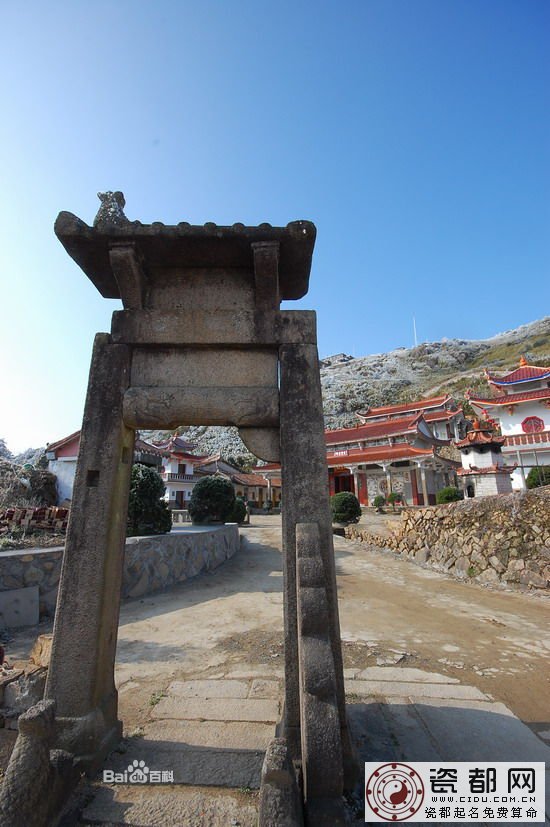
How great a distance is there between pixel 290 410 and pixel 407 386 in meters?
78.4

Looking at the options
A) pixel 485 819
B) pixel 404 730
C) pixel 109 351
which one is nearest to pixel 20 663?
pixel 109 351

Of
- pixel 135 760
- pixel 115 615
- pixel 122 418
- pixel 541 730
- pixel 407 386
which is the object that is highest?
pixel 407 386

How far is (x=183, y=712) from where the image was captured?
11.7 ft

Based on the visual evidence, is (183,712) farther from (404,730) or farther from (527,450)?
(527,450)

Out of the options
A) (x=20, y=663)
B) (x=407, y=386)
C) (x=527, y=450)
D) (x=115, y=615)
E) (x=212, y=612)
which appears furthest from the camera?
(x=407, y=386)

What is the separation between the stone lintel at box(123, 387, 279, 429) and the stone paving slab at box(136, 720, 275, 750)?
2.52 meters

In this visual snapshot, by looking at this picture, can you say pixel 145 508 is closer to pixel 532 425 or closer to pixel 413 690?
pixel 413 690

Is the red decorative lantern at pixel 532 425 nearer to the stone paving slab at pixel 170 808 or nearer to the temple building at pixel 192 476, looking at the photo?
the temple building at pixel 192 476

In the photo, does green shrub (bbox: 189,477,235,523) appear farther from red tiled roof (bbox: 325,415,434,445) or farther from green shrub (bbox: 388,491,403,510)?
red tiled roof (bbox: 325,415,434,445)

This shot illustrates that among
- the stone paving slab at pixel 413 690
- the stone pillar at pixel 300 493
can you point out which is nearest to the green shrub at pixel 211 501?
the stone paving slab at pixel 413 690

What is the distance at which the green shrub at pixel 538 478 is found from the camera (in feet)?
64.0

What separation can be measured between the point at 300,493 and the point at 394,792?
1922 mm

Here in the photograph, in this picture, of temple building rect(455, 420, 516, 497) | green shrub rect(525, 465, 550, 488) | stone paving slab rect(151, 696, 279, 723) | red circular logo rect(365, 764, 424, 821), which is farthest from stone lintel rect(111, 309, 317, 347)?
green shrub rect(525, 465, 550, 488)

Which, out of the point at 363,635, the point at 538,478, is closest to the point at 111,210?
the point at 363,635
